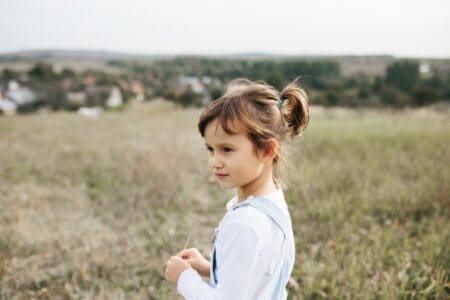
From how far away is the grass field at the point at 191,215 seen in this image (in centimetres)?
287

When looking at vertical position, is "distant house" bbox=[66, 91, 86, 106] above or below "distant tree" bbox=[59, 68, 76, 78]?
below

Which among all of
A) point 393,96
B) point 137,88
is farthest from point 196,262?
point 137,88

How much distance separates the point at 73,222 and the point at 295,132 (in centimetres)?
339

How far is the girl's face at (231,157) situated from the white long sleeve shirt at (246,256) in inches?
6.9

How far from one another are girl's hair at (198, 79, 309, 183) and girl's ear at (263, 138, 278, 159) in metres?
0.01

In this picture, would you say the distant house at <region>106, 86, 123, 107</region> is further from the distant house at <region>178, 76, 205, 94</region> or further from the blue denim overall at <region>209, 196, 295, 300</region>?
the blue denim overall at <region>209, 196, 295, 300</region>

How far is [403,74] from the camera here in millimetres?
27156

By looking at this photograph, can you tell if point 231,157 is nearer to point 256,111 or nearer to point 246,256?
point 256,111

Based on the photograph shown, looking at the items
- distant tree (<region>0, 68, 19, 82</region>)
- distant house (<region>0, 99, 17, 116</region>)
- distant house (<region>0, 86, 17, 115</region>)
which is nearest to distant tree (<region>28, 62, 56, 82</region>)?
distant tree (<region>0, 68, 19, 82</region>)

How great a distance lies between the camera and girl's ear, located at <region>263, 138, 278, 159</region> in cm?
129

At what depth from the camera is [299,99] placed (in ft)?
4.65

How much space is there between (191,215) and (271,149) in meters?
3.10

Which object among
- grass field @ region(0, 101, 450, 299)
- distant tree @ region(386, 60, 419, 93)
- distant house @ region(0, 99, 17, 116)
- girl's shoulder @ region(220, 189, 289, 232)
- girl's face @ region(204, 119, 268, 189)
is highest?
distant tree @ region(386, 60, 419, 93)

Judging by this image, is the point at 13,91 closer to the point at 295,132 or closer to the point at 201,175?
the point at 201,175
